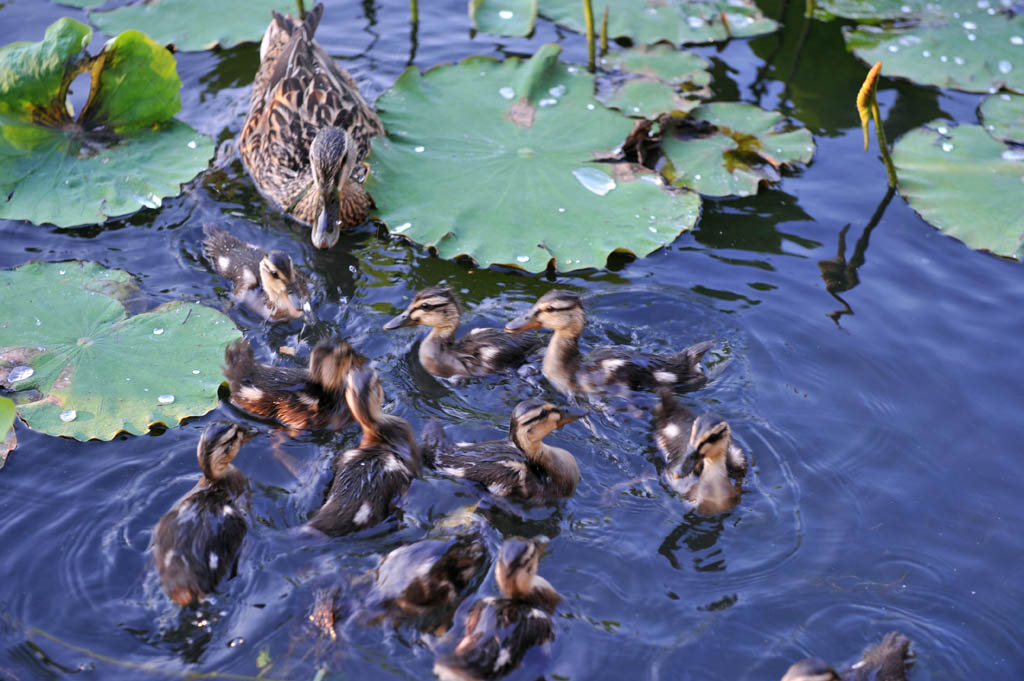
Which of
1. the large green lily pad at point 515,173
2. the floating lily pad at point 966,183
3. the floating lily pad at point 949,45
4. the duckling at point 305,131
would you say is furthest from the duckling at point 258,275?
the floating lily pad at point 949,45

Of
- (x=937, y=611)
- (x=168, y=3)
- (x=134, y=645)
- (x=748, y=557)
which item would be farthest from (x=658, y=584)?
(x=168, y=3)

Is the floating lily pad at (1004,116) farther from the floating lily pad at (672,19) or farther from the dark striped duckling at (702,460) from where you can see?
the dark striped duckling at (702,460)

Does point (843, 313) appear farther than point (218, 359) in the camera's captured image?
Yes

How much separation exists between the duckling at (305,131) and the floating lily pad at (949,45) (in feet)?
13.1

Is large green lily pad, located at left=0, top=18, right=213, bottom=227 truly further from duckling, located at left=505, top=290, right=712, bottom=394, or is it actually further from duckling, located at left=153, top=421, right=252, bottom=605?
duckling, located at left=505, top=290, right=712, bottom=394

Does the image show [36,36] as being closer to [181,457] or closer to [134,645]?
[181,457]

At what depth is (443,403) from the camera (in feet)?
16.5

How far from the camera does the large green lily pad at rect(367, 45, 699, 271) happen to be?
565 centimetres

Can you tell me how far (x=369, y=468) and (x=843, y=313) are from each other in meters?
2.94

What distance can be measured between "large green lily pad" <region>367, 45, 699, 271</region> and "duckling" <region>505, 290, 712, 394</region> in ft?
1.78

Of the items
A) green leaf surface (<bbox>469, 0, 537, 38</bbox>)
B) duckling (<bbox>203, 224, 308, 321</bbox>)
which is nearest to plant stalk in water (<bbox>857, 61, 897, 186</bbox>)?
green leaf surface (<bbox>469, 0, 537, 38</bbox>)

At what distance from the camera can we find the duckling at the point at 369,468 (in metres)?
4.10

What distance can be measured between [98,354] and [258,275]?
99 centimetres

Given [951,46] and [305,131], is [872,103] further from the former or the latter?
[305,131]
